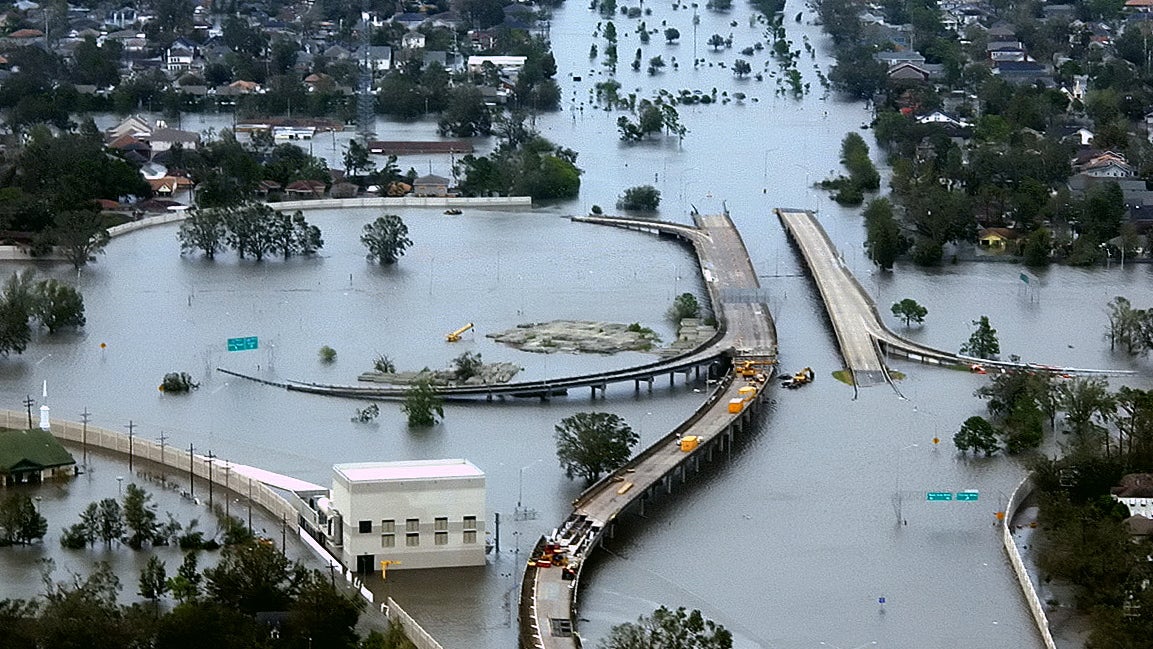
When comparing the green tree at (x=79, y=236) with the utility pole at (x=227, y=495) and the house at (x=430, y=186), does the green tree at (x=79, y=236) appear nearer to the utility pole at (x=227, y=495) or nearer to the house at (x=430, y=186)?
the house at (x=430, y=186)

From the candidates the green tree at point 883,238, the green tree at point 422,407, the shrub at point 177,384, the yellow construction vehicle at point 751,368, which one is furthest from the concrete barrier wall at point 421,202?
the green tree at point 422,407

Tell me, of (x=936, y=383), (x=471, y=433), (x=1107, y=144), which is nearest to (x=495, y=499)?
(x=471, y=433)

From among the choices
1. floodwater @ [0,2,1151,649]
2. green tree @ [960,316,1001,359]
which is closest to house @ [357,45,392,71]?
floodwater @ [0,2,1151,649]

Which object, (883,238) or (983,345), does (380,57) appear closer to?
(883,238)

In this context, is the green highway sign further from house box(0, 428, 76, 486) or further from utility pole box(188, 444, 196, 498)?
house box(0, 428, 76, 486)

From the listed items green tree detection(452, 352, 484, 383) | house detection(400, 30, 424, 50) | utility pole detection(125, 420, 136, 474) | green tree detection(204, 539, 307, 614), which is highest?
green tree detection(204, 539, 307, 614)

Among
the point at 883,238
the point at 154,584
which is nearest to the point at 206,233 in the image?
the point at 883,238

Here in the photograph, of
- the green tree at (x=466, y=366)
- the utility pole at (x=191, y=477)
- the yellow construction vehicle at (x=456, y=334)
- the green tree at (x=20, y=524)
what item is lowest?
the yellow construction vehicle at (x=456, y=334)
